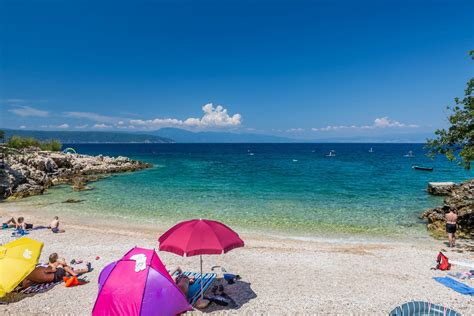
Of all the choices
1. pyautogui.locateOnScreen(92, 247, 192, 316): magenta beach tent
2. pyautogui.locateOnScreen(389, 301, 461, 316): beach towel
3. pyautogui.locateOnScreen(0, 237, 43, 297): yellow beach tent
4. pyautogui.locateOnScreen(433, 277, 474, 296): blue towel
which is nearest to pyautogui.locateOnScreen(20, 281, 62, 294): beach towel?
pyautogui.locateOnScreen(0, 237, 43, 297): yellow beach tent

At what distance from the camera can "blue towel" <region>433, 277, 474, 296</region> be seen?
31.8ft

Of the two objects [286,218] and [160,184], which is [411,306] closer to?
[286,218]

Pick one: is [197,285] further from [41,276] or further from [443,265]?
[443,265]

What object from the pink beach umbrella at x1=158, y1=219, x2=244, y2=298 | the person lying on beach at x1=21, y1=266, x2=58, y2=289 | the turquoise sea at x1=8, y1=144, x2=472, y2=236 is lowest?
the turquoise sea at x1=8, y1=144, x2=472, y2=236

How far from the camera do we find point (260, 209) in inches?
984

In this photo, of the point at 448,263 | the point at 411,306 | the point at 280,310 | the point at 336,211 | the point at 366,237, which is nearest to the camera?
the point at 411,306

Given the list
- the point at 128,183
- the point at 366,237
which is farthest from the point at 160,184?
the point at 366,237

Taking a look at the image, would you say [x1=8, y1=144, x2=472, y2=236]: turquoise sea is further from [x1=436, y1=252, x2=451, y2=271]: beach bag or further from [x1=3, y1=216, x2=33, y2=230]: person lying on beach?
[x1=436, y1=252, x2=451, y2=271]: beach bag

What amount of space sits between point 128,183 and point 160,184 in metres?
4.67

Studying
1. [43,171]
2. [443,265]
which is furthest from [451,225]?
[43,171]

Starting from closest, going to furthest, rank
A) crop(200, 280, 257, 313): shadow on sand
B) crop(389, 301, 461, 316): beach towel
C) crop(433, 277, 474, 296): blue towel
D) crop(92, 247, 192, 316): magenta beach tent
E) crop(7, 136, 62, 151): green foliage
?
crop(389, 301, 461, 316): beach towel
crop(92, 247, 192, 316): magenta beach tent
crop(200, 280, 257, 313): shadow on sand
crop(433, 277, 474, 296): blue towel
crop(7, 136, 62, 151): green foliage

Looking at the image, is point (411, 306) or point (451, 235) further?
point (451, 235)

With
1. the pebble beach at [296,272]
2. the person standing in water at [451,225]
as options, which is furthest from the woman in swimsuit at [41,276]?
the person standing in water at [451,225]

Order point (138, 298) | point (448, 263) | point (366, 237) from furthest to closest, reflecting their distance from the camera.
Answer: point (366, 237), point (448, 263), point (138, 298)
